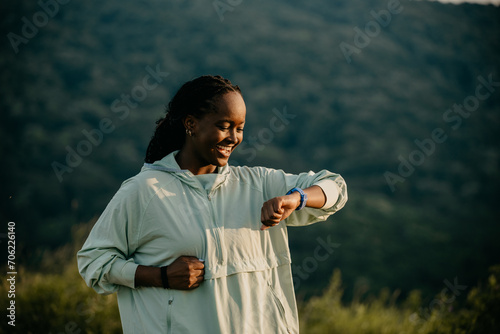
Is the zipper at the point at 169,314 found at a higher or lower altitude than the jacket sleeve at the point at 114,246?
lower

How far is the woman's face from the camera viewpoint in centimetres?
237

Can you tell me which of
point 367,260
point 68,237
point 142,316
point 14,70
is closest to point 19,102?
point 14,70

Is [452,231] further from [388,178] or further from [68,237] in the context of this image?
[68,237]

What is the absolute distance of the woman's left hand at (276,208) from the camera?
223 cm

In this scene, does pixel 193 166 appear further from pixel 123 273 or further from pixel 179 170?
pixel 123 273

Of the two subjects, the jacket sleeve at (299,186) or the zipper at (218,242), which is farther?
the jacket sleeve at (299,186)

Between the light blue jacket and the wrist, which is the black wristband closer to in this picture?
the light blue jacket

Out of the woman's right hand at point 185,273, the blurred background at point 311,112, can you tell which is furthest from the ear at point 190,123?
the blurred background at point 311,112

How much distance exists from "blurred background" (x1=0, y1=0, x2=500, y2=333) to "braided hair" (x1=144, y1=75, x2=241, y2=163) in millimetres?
11102

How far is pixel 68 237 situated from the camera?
59.9 feet

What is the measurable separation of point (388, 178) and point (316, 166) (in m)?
4.58

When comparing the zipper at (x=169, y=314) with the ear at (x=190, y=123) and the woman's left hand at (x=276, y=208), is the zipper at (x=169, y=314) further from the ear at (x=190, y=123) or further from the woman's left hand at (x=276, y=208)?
the ear at (x=190, y=123)

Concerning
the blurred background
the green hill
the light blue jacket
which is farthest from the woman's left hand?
the green hill

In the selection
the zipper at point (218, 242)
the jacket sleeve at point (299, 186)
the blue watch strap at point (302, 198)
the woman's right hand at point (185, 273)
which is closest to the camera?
the woman's right hand at point (185, 273)
